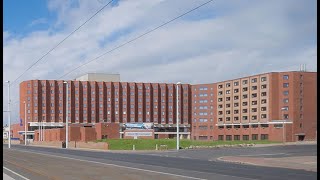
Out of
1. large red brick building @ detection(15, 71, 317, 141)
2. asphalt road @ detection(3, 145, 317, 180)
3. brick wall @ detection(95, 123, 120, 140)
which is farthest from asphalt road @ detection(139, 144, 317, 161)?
large red brick building @ detection(15, 71, 317, 141)

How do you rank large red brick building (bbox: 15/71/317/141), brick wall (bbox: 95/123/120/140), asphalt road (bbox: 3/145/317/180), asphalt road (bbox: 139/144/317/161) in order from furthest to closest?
large red brick building (bbox: 15/71/317/141)
brick wall (bbox: 95/123/120/140)
asphalt road (bbox: 139/144/317/161)
asphalt road (bbox: 3/145/317/180)

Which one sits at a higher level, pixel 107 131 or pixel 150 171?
pixel 150 171

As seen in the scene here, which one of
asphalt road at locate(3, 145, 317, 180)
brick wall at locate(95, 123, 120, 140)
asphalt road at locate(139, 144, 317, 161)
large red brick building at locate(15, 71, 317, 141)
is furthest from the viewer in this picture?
large red brick building at locate(15, 71, 317, 141)

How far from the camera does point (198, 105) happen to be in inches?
6068

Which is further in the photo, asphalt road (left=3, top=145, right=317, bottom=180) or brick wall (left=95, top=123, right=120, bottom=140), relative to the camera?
brick wall (left=95, top=123, right=120, bottom=140)

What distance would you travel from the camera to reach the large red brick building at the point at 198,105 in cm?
11912

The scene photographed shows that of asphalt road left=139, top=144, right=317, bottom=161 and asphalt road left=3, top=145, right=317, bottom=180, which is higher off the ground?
asphalt road left=3, top=145, right=317, bottom=180

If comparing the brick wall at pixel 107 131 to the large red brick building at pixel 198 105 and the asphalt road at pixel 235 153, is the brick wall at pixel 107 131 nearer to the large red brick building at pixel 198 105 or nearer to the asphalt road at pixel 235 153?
the large red brick building at pixel 198 105

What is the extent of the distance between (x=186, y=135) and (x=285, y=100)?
52.1 meters

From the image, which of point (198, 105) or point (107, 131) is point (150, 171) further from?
point (198, 105)

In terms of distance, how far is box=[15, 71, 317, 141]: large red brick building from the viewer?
119125 millimetres

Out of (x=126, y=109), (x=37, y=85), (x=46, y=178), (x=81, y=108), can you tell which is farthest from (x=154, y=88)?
(x=46, y=178)

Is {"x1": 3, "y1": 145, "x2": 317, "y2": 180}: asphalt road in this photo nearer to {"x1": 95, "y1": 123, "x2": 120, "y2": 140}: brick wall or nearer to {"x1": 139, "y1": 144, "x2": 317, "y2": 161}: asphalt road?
{"x1": 139, "y1": 144, "x2": 317, "y2": 161}: asphalt road

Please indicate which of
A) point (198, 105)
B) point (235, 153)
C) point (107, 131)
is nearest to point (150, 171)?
point (235, 153)
